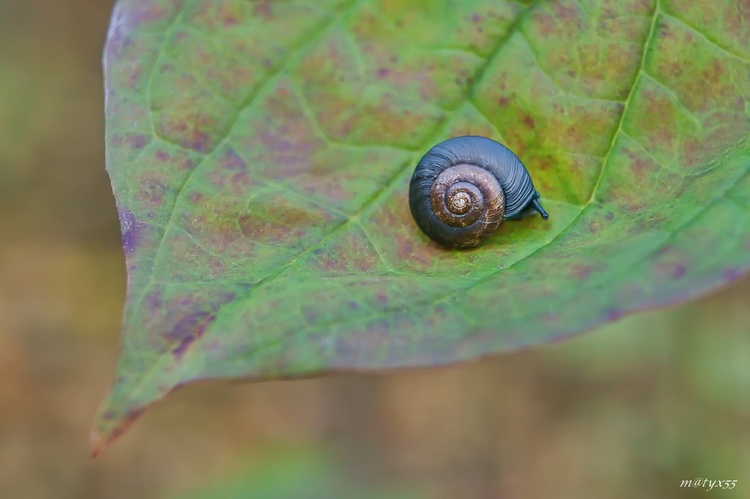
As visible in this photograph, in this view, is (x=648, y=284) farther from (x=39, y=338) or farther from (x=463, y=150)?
(x=39, y=338)

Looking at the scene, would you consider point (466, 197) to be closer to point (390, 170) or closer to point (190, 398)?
point (390, 170)

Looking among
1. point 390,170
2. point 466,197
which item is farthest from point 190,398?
point 390,170

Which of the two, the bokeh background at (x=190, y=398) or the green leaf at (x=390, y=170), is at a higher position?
the green leaf at (x=390, y=170)

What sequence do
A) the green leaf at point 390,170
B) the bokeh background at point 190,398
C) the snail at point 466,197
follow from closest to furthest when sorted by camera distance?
the green leaf at point 390,170, the snail at point 466,197, the bokeh background at point 190,398

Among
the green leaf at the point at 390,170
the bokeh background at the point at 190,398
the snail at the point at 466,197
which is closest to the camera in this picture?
the green leaf at the point at 390,170

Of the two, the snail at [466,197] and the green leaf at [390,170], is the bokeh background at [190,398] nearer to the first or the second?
the snail at [466,197]

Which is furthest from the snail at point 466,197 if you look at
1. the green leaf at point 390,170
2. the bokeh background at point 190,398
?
the bokeh background at point 190,398

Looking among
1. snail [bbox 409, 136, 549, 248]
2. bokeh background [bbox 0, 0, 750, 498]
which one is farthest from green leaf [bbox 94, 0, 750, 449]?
bokeh background [bbox 0, 0, 750, 498]
